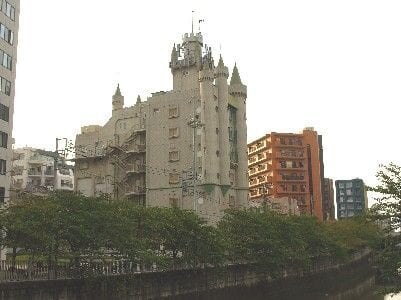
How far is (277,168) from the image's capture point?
13325 cm

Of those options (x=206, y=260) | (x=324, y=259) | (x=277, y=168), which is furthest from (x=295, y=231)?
(x=277, y=168)

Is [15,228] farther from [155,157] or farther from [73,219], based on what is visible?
[155,157]

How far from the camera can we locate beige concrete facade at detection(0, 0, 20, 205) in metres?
56.5

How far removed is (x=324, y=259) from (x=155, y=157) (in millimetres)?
31713

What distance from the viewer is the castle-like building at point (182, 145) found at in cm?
7806

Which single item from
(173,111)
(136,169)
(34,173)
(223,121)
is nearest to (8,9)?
(173,111)

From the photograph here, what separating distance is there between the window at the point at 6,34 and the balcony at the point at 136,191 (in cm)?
3309

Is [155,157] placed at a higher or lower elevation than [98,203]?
higher

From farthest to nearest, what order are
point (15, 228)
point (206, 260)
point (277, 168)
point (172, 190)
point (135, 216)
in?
point (277, 168) → point (172, 190) → point (206, 260) → point (135, 216) → point (15, 228)

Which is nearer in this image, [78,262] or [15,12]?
[78,262]

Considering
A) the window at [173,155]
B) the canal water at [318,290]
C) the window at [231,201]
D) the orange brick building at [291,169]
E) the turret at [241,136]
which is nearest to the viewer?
the canal water at [318,290]

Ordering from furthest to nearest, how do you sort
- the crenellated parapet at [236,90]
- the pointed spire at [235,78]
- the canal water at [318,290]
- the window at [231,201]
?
1. the pointed spire at [235,78]
2. the crenellated parapet at [236,90]
3. the window at [231,201]
4. the canal water at [318,290]

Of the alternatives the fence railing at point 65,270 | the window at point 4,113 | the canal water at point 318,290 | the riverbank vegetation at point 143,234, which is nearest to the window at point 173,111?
the riverbank vegetation at point 143,234

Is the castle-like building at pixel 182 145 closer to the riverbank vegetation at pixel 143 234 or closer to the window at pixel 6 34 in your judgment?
the riverbank vegetation at pixel 143 234
